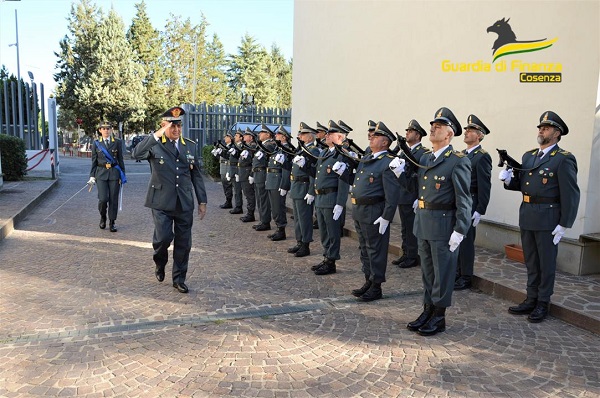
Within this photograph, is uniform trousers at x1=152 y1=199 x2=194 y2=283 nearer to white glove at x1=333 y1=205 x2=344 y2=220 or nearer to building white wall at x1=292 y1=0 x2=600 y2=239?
white glove at x1=333 y1=205 x2=344 y2=220

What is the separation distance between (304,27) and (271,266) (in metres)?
8.82

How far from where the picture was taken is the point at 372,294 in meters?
5.53

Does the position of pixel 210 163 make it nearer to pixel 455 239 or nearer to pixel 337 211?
pixel 337 211

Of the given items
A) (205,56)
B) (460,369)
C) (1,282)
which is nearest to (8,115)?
(1,282)

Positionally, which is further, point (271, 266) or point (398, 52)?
point (398, 52)

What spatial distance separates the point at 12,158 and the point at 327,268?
532 inches

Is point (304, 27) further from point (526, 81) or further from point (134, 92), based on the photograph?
point (134, 92)

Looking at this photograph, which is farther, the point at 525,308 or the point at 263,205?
the point at 263,205

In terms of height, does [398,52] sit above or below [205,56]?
below

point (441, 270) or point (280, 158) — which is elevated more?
point (280, 158)

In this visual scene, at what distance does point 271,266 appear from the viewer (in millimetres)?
6973

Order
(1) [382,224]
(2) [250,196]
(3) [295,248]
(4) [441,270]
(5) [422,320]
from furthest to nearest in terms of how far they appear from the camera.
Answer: (2) [250,196] < (3) [295,248] < (1) [382,224] < (5) [422,320] < (4) [441,270]

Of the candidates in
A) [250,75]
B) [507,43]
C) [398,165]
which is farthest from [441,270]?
[250,75]

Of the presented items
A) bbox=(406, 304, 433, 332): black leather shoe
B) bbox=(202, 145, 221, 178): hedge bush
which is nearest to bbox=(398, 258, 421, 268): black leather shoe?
bbox=(406, 304, 433, 332): black leather shoe
